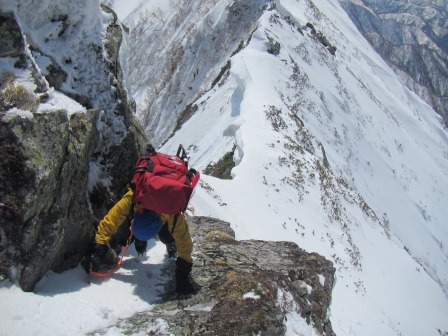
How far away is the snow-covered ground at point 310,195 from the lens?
210 inches

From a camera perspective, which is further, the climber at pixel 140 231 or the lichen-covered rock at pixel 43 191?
the climber at pixel 140 231

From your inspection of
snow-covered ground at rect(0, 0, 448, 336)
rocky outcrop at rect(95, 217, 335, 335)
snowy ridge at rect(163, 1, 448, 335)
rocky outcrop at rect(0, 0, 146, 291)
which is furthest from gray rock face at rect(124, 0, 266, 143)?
rocky outcrop at rect(0, 0, 146, 291)

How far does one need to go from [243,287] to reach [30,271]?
2.65 meters

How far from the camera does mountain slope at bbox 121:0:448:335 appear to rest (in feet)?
49.3

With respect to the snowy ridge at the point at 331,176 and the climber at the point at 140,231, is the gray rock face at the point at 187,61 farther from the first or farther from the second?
the climber at the point at 140,231

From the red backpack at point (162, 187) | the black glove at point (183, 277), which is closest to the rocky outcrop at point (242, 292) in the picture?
the black glove at point (183, 277)

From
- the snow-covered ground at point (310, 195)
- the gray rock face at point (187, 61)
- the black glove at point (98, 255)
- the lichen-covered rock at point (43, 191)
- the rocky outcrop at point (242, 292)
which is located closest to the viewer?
the lichen-covered rock at point (43, 191)

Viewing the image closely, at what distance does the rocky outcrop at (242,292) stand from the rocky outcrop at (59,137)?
129 cm

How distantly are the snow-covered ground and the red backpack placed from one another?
1236 mm

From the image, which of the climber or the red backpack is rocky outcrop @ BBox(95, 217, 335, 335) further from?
the red backpack

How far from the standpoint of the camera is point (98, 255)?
18.2ft

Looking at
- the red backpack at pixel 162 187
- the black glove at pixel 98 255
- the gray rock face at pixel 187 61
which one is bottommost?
the gray rock face at pixel 187 61

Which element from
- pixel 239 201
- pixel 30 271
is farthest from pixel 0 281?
pixel 239 201

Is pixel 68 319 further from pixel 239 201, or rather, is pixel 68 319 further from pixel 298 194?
pixel 298 194
